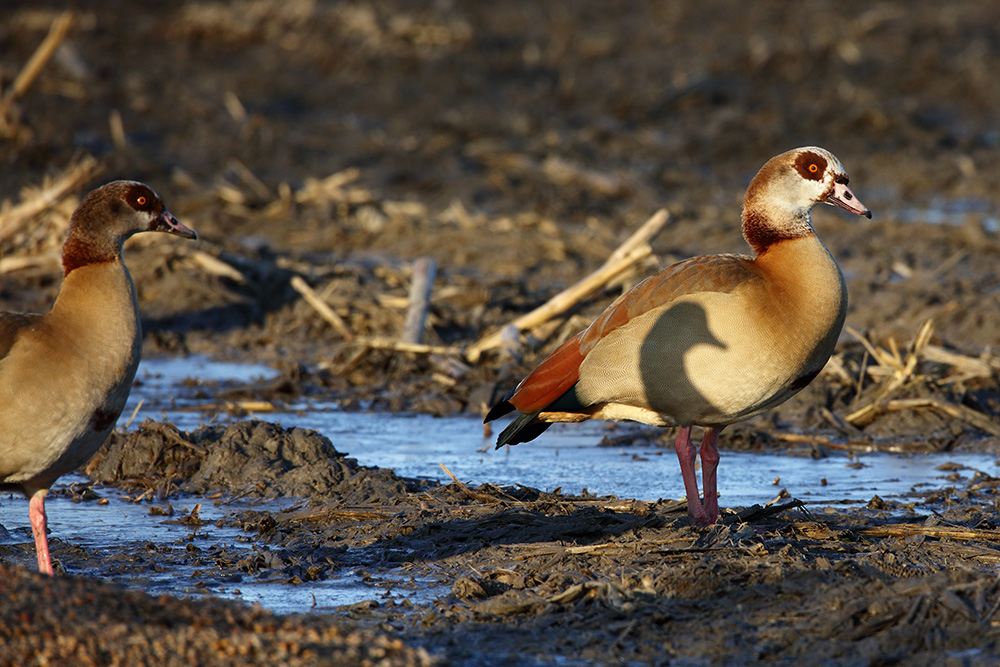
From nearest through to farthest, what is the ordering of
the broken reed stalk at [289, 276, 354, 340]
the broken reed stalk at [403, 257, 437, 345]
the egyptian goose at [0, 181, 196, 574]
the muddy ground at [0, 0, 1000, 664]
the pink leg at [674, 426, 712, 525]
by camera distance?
the muddy ground at [0, 0, 1000, 664]
the egyptian goose at [0, 181, 196, 574]
the pink leg at [674, 426, 712, 525]
the broken reed stalk at [403, 257, 437, 345]
the broken reed stalk at [289, 276, 354, 340]

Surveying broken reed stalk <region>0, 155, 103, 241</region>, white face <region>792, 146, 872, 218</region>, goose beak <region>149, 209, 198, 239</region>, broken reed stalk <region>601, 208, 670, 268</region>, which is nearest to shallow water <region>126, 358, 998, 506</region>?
broken reed stalk <region>601, 208, 670, 268</region>

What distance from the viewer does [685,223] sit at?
45.3 feet

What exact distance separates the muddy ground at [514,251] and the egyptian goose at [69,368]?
55 cm

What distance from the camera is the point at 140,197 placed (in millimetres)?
5387

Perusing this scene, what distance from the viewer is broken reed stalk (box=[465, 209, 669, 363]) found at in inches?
350

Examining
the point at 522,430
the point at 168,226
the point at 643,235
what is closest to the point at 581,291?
the point at 643,235

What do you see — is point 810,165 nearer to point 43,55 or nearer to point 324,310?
point 324,310

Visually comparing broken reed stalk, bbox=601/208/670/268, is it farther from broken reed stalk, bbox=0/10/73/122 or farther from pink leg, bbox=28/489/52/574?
broken reed stalk, bbox=0/10/73/122

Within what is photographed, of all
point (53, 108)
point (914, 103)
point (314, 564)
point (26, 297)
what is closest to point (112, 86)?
point (53, 108)

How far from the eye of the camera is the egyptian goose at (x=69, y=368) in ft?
15.6

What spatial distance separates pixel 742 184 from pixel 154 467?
1116 cm

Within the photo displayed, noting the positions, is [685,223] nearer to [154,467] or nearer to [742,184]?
[742,184]

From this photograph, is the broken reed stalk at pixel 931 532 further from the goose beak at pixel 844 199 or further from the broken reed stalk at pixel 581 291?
the broken reed stalk at pixel 581 291

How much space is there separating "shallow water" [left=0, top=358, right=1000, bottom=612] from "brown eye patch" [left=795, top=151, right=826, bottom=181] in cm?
157
